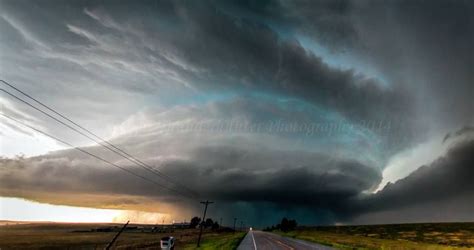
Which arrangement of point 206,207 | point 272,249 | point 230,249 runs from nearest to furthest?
point 230,249 < point 272,249 < point 206,207

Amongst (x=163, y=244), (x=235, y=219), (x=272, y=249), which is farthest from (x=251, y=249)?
(x=235, y=219)

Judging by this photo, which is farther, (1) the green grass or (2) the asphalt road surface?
(2) the asphalt road surface

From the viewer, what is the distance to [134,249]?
206ft

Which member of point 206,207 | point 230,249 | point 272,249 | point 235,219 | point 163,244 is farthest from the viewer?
point 235,219

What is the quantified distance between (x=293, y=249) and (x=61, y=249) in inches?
2351

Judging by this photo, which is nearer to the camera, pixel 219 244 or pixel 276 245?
pixel 276 245

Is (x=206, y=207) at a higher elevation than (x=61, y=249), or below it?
higher

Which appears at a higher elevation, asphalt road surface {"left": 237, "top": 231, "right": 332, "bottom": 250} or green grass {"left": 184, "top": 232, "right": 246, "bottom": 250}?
asphalt road surface {"left": 237, "top": 231, "right": 332, "bottom": 250}

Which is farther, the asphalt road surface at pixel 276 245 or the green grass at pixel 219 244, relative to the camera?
the asphalt road surface at pixel 276 245

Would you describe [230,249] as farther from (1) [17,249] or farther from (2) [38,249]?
(1) [17,249]

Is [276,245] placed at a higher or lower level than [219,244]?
higher

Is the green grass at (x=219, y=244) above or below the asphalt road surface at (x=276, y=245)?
below

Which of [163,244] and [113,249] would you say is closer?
[163,244]

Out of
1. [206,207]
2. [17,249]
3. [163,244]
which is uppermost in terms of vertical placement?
[206,207]
